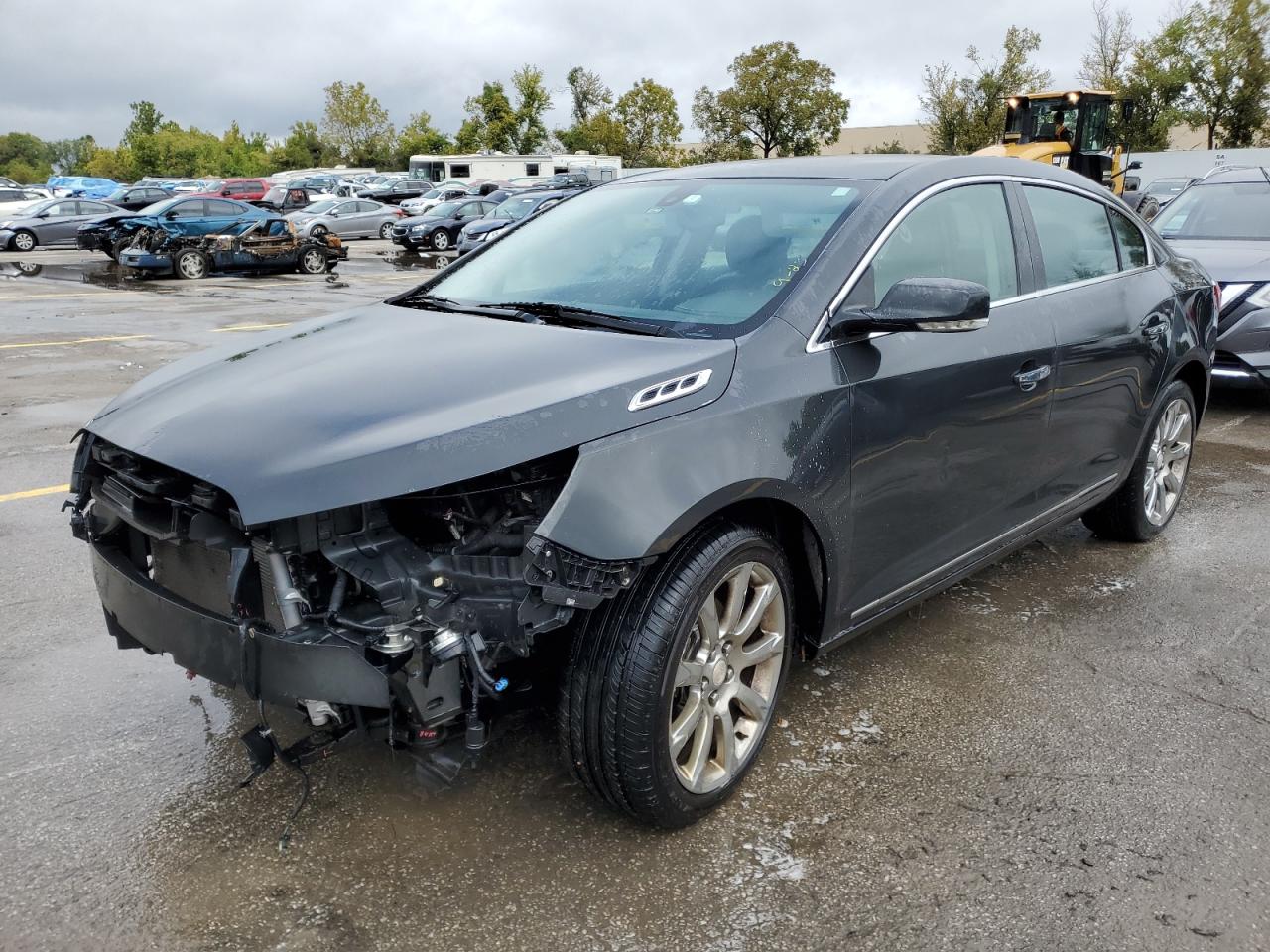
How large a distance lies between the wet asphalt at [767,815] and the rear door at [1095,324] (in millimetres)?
660

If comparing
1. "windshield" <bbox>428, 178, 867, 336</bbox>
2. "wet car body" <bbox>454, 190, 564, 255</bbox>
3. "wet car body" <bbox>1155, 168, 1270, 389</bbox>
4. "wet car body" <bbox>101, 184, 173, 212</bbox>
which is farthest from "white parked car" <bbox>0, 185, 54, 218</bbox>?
"windshield" <bbox>428, 178, 867, 336</bbox>

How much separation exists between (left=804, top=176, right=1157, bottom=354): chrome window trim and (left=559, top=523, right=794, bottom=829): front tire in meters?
0.63

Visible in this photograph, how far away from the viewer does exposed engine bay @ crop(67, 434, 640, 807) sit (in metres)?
2.34

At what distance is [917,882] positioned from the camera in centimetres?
258

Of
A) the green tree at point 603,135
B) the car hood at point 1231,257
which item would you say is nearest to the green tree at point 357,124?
the green tree at point 603,135

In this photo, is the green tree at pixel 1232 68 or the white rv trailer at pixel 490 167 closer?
the green tree at pixel 1232 68

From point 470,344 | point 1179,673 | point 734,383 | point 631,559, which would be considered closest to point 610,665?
point 631,559

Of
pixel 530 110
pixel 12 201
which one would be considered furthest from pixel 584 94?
pixel 12 201

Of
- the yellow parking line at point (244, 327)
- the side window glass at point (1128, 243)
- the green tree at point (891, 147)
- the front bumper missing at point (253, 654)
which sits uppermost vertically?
the green tree at point (891, 147)

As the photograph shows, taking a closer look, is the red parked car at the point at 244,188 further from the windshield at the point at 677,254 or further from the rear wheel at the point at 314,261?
the windshield at the point at 677,254

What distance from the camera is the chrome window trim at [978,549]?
3.29 metres

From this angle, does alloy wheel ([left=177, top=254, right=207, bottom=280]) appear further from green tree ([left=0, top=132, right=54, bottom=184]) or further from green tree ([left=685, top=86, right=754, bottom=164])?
green tree ([left=0, top=132, right=54, bottom=184])

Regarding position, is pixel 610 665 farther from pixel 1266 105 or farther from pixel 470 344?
pixel 1266 105

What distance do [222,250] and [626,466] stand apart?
65.2ft
